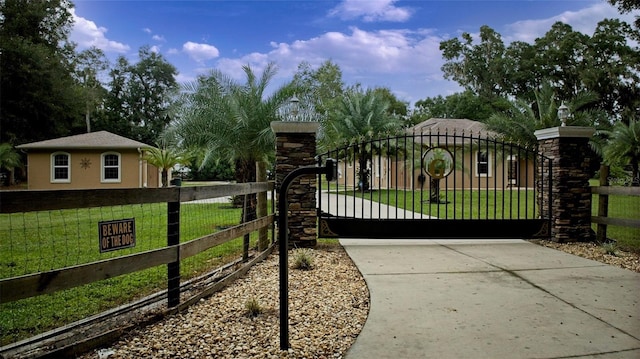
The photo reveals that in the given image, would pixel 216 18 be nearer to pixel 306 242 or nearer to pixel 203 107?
pixel 306 242

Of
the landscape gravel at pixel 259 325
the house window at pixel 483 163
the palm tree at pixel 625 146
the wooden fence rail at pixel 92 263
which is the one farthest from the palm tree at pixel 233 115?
the palm tree at pixel 625 146

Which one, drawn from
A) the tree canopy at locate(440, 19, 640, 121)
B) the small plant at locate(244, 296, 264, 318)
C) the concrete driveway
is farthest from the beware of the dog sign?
the tree canopy at locate(440, 19, 640, 121)

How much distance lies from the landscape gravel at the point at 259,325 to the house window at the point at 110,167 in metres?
19.0

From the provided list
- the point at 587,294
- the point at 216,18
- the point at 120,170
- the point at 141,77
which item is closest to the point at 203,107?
the point at 216,18

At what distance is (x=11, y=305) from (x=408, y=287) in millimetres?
3895

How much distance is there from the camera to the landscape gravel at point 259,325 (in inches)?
114

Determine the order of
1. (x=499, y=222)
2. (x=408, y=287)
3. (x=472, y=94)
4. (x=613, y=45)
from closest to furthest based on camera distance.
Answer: (x=408, y=287) < (x=499, y=222) < (x=613, y=45) < (x=472, y=94)

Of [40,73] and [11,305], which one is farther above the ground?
[40,73]

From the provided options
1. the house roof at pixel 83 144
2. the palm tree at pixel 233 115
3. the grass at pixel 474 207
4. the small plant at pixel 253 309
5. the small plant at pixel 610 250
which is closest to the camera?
the small plant at pixel 253 309

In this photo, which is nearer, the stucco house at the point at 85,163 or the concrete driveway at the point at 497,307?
the concrete driveway at the point at 497,307

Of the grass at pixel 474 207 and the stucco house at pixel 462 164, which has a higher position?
the stucco house at pixel 462 164

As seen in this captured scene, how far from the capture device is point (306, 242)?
659 centimetres

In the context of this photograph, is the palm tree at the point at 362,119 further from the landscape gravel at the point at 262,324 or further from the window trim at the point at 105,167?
the landscape gravel at the point at 262,324

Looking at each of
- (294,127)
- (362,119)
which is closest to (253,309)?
(294,127)
